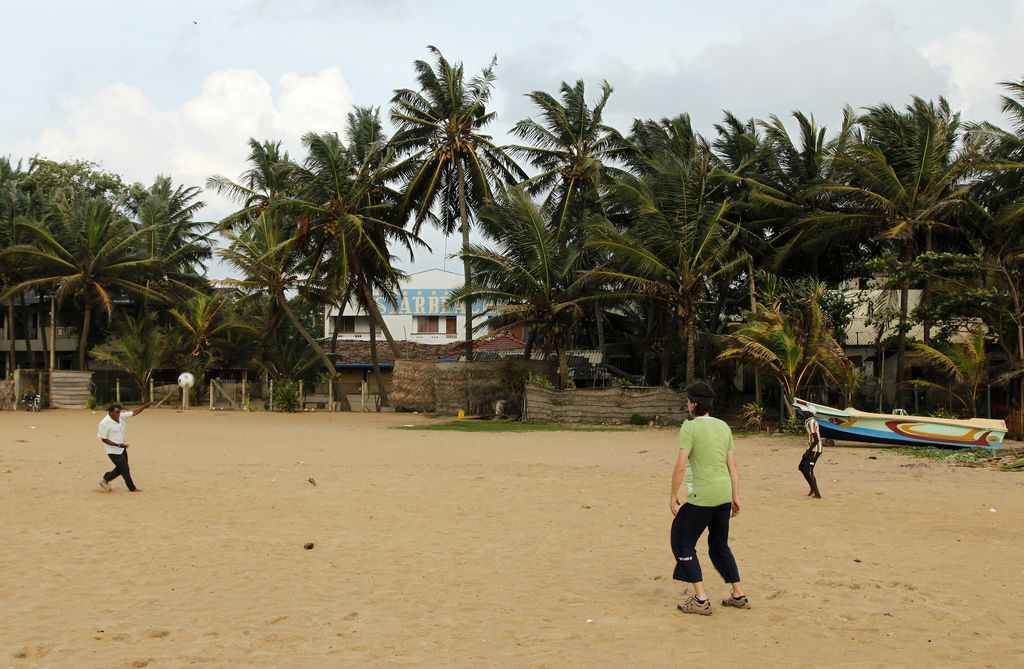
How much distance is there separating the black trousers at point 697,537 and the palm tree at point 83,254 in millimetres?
31604

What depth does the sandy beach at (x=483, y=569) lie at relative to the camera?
5.36m

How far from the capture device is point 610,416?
25625 mm

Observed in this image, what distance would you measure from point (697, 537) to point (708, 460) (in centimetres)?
51

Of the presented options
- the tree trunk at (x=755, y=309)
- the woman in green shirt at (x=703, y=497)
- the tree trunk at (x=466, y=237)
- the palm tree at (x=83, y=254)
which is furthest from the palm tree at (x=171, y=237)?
the woman in green shirt at (x=703, y=497)

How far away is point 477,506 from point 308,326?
133 ft

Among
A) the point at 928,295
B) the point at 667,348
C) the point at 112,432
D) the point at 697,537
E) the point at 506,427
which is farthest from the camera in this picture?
the point at 667,348

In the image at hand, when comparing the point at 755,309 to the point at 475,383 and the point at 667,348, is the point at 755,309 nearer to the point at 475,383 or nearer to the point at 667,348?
the point at 667,348

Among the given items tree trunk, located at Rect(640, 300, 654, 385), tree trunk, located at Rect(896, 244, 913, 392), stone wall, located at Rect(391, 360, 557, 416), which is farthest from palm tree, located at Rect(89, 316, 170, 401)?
tree trunk, located at Rect(896, 244, 913, 392)

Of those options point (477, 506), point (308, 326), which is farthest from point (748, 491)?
point (308, 326)

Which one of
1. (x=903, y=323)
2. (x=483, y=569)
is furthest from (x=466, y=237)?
(x=483, y=569)

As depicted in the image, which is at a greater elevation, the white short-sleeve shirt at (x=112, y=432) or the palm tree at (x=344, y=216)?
the palm tree at (x=344, y=216)

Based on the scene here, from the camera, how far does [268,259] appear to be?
31703 millimetres

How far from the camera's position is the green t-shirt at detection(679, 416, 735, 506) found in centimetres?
593

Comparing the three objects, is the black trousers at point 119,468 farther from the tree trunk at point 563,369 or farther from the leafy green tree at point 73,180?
the leafy green tree at point 73,180
